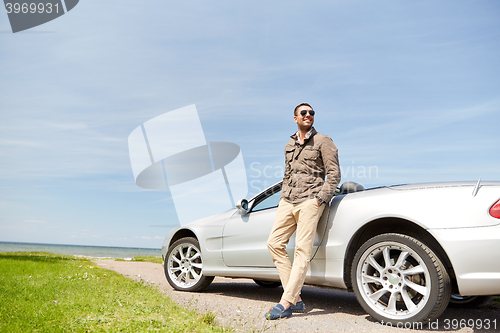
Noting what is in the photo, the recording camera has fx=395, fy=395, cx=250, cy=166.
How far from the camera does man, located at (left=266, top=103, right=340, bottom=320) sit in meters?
4.02

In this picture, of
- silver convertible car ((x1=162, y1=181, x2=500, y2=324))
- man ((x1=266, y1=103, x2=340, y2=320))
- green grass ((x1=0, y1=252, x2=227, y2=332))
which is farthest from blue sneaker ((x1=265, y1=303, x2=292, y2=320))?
green grass ((x1=0, y1=252, x2=227, y2=332))

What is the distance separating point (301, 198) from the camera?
13.8 ft

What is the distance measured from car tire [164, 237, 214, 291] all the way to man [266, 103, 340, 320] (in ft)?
5.98

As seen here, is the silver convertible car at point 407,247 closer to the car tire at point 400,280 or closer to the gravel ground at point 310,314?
the car tire at point 400,280

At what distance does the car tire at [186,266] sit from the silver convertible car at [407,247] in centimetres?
123

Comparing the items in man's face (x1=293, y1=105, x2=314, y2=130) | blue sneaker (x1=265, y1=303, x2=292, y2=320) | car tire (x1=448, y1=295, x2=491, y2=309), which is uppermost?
man's face (x1=293, y1=105, x2=314, y2=130)

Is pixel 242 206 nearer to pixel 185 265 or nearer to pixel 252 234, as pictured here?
pixel 252 234

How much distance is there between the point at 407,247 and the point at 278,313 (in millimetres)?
1353

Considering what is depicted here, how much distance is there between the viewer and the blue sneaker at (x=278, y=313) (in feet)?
12.4

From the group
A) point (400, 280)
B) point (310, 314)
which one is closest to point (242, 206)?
point (310, 314)

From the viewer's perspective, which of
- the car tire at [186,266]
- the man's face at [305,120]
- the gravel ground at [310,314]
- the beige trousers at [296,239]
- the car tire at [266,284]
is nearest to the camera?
the gravel ground at [310,314]

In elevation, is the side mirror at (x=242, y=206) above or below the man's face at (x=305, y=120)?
below

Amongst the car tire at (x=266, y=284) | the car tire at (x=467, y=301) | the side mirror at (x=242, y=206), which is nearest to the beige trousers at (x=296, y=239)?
the side mirror at (x=242, y=206)

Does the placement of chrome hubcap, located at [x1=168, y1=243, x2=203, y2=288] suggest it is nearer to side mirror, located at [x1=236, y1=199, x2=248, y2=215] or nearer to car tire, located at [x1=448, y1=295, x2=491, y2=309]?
side mirror, located at [x1=236, y1=199, x2=248, y2=215]
